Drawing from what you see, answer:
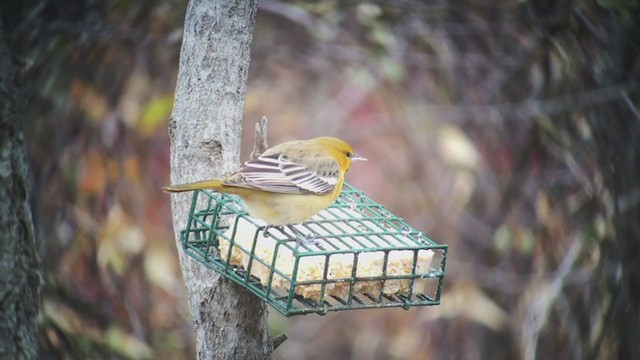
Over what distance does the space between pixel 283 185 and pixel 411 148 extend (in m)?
3.04

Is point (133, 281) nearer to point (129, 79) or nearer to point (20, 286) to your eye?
point (129, 79)

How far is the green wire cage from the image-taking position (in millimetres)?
3984

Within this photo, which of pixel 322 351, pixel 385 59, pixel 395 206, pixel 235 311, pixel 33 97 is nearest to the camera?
pixel 235 311

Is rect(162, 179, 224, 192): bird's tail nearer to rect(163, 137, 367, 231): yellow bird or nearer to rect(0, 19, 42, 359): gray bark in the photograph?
rect(163, 137, 367, 231): yellow bird

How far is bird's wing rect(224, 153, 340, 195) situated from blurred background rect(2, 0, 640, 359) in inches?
74.0

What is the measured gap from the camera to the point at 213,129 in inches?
171

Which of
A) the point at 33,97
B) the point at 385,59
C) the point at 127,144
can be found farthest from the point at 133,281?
the point at 385,59

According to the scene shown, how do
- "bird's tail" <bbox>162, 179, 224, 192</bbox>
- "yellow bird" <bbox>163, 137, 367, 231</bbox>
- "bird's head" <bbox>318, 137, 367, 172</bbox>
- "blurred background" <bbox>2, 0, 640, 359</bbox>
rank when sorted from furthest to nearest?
"blurred background" <bbox>2, 0, 640, 359</bbox>, "bird's head" <bbox>318, 137, 367, 172</bbox>, "yellow bird" <bbox>163, 137, 367, 231</bbox>, "bird's tail" <bbox>162, 179, 224, 192</bbox>

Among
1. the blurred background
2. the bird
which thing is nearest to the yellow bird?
the bird

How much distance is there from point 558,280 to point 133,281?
308 centimetres

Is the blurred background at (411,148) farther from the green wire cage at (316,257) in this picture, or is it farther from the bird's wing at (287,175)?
the bird's wing at (287,175)

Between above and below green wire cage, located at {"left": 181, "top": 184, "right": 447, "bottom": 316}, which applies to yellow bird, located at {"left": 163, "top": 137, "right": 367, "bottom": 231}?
above

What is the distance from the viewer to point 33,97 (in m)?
5.84

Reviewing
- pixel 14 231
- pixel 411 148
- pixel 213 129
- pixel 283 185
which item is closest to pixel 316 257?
pixel 283 185
